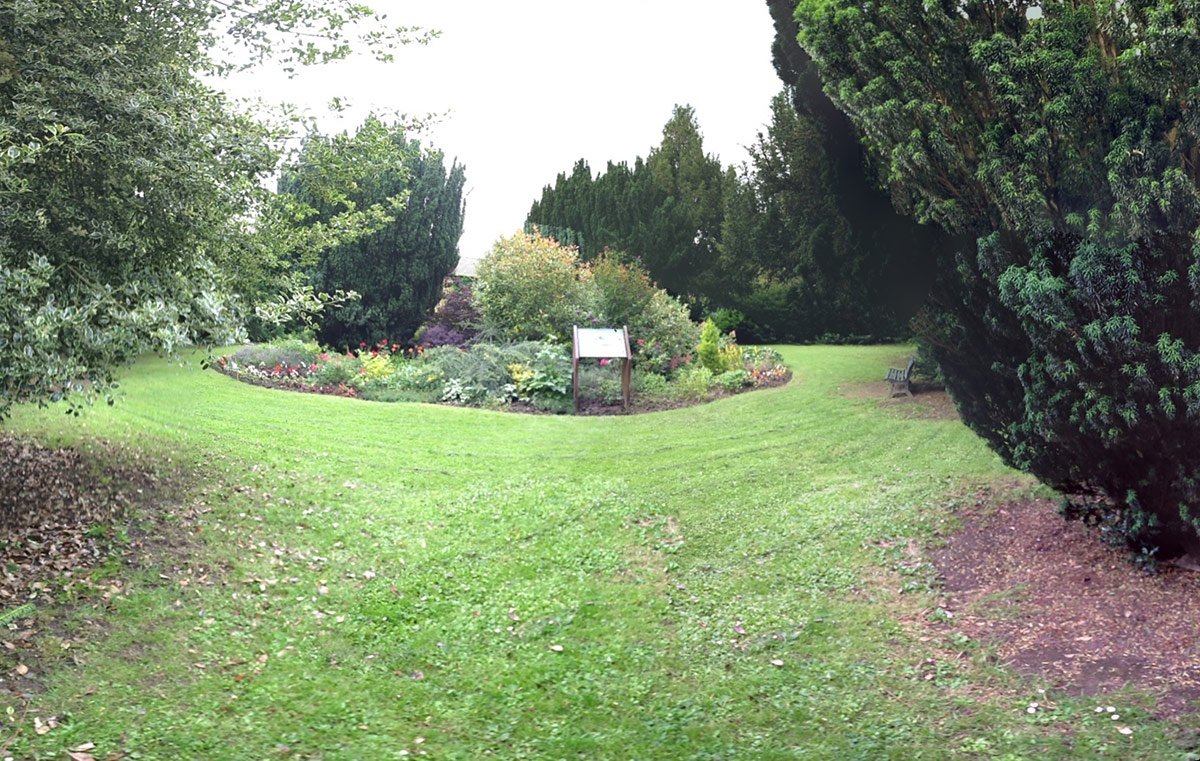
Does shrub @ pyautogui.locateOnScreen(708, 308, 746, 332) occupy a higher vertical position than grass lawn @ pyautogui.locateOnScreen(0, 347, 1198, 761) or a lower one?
higher

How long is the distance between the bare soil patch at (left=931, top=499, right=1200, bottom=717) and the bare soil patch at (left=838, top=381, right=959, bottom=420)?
409cm

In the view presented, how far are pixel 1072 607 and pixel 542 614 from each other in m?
3.27

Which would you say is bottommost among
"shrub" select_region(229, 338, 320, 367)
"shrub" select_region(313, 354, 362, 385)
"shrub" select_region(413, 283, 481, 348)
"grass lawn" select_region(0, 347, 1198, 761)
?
"grass lawn" select_region(0, 347, 1198, 761)

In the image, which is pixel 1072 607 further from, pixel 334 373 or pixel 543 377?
pixel 334 373

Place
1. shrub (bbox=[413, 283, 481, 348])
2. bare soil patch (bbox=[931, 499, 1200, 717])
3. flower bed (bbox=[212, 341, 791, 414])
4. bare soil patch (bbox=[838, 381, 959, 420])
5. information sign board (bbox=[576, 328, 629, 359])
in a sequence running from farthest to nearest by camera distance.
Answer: shrub (bbox=[413, 283, 481, 348])
flower bed (bbox=[212, 341, 791, 414])
information sign board (bbox=[576, 328, 629, 359])
bare soil patch (bbox=[838, 381, 959, 420])
bare soil patch (bbox=[931, 499, 1200, 717])

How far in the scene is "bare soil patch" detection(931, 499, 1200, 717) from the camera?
16.5 ft

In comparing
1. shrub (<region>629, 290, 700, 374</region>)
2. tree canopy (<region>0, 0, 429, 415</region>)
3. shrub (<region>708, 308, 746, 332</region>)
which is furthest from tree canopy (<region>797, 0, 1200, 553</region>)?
shrub (<region>708, 308, 746, 332</region>)

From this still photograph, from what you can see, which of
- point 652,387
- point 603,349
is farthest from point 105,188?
point 652,387

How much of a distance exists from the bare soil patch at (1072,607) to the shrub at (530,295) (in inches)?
441

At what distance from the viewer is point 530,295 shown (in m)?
18.0

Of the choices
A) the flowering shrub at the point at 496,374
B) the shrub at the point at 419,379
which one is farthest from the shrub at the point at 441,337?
the shrub at the point at 419,379

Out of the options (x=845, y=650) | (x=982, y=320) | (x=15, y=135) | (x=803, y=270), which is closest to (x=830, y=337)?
(x=803, y=270)

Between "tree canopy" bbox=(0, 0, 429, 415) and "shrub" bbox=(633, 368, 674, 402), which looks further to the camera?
"shrub" bbox=(633, 368, 674, 402)

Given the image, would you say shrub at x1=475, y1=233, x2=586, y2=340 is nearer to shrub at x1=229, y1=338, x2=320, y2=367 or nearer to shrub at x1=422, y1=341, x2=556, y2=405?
shrub at x1=422, y1=341, x2=556, y2=405
